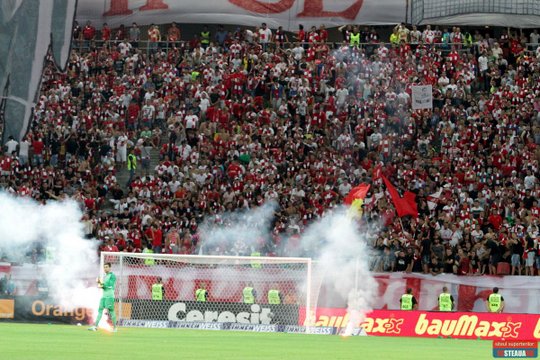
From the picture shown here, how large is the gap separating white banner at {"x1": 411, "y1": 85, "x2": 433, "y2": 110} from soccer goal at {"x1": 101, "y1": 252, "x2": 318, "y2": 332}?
13.1 metres

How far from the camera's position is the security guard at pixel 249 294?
3523cm

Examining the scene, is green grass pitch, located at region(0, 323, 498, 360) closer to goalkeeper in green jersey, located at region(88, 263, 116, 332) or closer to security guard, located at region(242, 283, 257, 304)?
goalkeeper in green jersey, located at region(88, 263, 116, 332)

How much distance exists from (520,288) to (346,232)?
6604 millimetres

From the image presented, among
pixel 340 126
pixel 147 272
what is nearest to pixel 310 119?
pixel 340 126

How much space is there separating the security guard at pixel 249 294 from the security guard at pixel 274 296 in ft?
1.40

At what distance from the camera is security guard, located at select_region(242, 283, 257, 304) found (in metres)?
35.2

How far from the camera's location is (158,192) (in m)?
44.1

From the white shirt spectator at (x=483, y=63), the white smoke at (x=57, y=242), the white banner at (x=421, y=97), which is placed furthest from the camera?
the white shirt spectator at (x=483, y=63)

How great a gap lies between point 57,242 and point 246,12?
1910 centimetres

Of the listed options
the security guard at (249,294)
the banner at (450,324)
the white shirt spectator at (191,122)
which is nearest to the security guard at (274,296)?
the security guard at (249,294)

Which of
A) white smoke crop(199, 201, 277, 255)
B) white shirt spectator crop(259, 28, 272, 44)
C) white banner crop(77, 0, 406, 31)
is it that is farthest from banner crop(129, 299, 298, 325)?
white banner crop(77, 0, 406, 31)

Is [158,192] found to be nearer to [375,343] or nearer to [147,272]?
[147,272]

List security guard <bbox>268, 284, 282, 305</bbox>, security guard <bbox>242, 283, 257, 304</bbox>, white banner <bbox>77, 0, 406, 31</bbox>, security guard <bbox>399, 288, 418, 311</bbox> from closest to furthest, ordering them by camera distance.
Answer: security guard <bbox>268, 284, 282, 305</bbox> → security guard <bbox>242, 283, 257, 304</bbox> → security guard <bbox>399, 288, 418, 311</bbox> → white banner <bbox>77, 0, 406, 31</bbox>

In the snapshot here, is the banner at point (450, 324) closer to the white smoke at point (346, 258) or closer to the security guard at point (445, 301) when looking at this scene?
the white smoke at point (346, 258)
